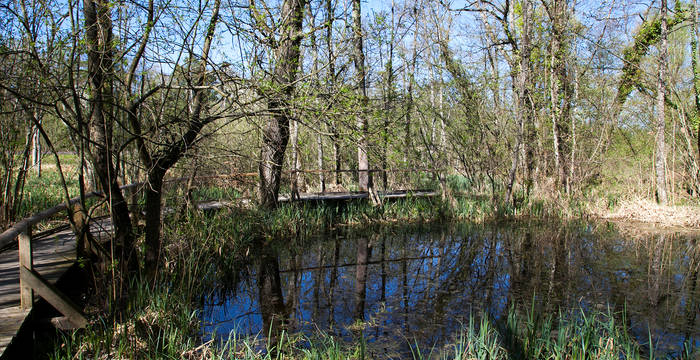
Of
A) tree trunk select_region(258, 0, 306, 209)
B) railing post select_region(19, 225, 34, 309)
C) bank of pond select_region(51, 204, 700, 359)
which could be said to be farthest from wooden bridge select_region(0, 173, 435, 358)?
tree trunk select_region(258, 0, 306, 209)

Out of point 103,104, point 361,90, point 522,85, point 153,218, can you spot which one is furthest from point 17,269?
point 522,85

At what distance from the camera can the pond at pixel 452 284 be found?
475cm

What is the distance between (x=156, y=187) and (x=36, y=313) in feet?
4.75

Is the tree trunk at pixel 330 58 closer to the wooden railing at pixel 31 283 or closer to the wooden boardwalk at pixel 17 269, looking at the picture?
the wooden boardwalk at pixel 17 269

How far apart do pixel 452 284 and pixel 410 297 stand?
846 mm

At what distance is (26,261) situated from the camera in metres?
3.56

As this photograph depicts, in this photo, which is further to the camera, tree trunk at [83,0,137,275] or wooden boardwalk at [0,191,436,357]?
tree trunk at [83,0,137,275]

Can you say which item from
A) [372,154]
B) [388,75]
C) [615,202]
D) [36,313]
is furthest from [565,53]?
[36,313]

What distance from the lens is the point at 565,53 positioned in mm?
11875

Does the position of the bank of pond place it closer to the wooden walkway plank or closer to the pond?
the pond

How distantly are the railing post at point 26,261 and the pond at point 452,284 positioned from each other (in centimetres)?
142

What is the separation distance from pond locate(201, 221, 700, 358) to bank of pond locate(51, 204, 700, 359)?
0.02m

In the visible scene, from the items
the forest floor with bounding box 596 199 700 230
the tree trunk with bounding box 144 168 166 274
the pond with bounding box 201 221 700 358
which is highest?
the tree trunk with bounding box 144 168 166 274

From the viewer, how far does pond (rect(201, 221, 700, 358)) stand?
4746 millimetres
